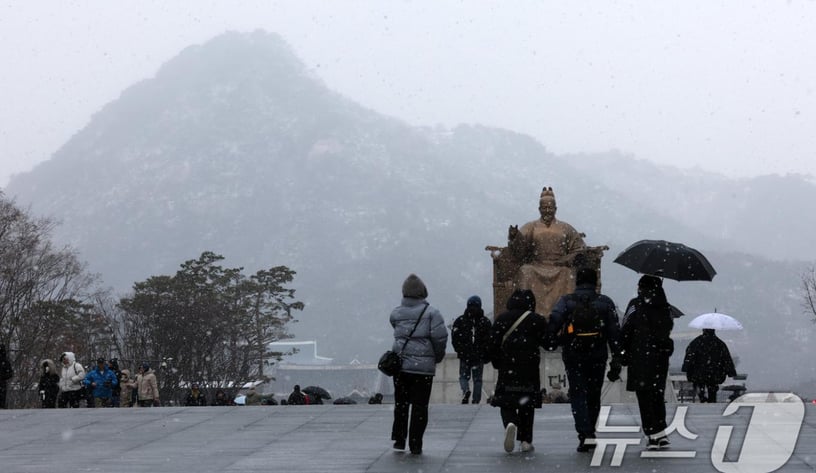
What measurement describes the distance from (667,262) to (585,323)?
94 centimetres

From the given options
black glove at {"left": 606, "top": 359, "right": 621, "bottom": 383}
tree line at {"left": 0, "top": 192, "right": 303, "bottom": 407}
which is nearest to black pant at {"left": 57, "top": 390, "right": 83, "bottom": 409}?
black glove at {"left": 606, "top": 359, "right": 621, "bottom": 383}

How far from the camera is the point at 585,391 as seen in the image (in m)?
12.4

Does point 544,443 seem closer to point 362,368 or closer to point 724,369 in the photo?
point 724,369

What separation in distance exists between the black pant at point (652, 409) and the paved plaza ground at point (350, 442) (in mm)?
278

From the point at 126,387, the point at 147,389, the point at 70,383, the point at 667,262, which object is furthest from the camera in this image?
the point at 126,387

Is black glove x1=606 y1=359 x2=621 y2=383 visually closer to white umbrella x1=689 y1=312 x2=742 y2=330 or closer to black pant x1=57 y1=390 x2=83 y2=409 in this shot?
white umbrella x1=689 y1=312 x2=742 y2=330

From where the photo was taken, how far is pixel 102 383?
2662cm

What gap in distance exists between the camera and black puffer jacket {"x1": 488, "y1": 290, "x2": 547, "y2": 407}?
40.9ft

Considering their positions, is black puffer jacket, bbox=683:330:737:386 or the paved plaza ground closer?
the paved plaza ground

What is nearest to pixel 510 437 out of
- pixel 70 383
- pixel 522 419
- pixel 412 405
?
pixel 522 419

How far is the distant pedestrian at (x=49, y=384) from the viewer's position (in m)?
26.7

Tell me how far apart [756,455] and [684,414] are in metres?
4.42

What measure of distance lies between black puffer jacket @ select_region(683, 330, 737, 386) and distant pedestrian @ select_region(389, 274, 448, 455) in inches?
362

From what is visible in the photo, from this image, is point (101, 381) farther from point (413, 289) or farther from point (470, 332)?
point (413, 289)
